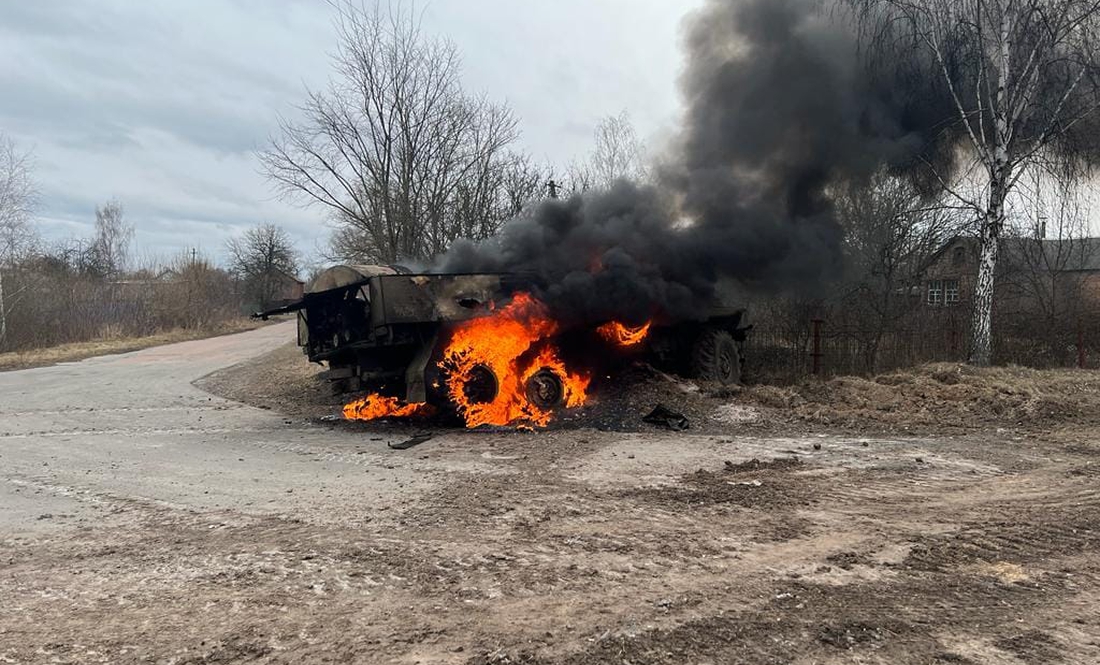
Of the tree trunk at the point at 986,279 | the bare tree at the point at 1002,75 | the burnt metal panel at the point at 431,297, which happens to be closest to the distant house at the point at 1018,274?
the tree trunk at the point at 986,279

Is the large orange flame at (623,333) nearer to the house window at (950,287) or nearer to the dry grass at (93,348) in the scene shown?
the dry grass at (93,348)

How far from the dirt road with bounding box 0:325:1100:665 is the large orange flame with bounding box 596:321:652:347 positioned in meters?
2.73

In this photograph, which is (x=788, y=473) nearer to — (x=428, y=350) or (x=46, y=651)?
(x=428, y=350)

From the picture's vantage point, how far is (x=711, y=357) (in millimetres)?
11508

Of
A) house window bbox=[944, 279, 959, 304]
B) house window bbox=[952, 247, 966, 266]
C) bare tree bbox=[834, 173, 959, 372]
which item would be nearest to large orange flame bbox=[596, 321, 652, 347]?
bare tree bbox=[834, 173, 959, 372]

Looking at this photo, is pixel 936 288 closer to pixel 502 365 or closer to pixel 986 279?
pixel 986 279

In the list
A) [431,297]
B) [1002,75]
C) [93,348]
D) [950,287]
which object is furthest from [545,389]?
[93,348]

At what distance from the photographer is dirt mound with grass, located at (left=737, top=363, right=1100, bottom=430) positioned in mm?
8312

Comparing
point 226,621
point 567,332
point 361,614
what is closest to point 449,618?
point 361,614

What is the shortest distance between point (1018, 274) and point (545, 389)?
18.1 metres

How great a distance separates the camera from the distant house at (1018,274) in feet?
59.5

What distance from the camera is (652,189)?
444 inches

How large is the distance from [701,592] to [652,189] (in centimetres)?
866

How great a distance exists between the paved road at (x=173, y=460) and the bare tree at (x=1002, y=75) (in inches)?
443
